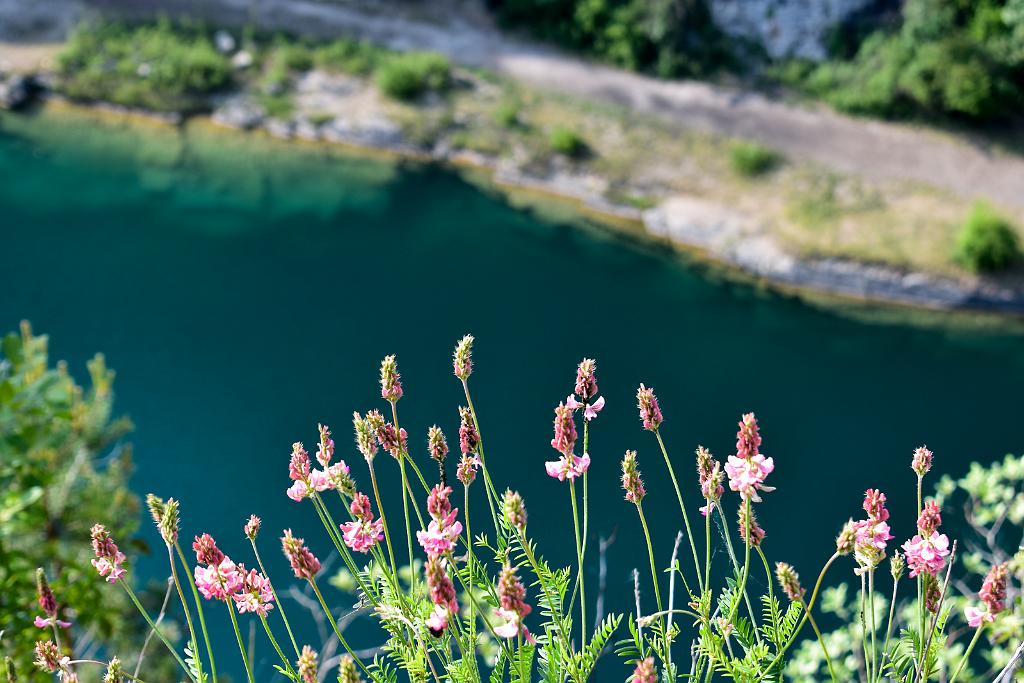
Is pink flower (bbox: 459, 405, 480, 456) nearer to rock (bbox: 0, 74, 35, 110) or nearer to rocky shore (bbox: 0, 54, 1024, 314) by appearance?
rocky shore (bbox: 0, 54, 1024, 314)

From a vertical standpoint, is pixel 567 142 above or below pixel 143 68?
above

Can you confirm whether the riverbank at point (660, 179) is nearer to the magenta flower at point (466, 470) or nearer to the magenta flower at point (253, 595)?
the magenta flower at point (466, 470)

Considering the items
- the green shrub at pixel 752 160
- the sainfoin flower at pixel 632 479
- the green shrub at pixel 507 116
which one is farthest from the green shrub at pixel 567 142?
the sainfoin flower at pixel 632 479

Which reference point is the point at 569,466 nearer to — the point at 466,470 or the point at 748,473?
the point at 466,470

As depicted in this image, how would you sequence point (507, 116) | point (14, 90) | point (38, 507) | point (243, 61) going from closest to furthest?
point (38, 507) → point (507, 116) → point (14, 90) → point (243, 61)

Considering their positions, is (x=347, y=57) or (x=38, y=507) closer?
(x=38, y=507)

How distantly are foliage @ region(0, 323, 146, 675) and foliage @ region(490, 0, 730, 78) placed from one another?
1521 centimetres

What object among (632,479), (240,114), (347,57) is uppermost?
(632,479)

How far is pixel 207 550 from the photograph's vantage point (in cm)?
268

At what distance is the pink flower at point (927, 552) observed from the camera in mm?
2630

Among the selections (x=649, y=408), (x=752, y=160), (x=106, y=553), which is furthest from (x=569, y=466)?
Result: (x=752, y=160)

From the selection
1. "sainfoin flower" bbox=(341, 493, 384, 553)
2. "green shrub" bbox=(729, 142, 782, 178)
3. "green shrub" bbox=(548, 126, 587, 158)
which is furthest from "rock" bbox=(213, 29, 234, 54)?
"sainfoin flower" bbox=(341, 493, 384, 553)

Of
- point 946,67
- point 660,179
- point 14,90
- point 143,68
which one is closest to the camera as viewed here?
point 946,67

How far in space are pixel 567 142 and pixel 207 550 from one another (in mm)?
15024
